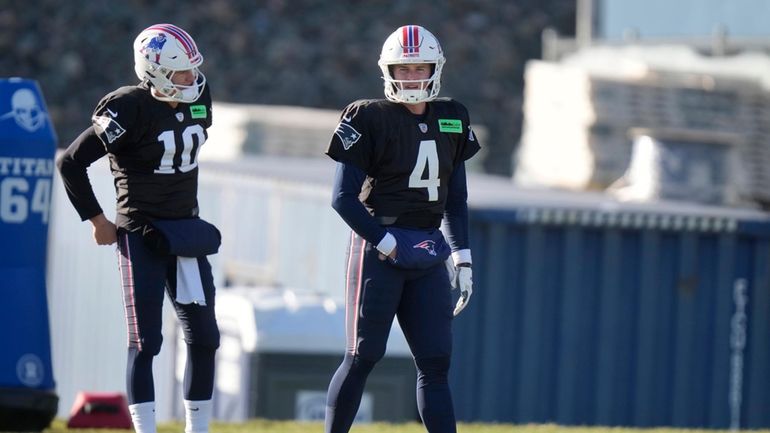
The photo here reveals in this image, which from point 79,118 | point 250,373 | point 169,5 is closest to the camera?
point 250,373

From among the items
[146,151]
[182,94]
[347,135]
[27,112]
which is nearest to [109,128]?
[146,151]

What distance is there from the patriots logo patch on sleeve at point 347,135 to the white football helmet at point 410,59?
196 millimetres

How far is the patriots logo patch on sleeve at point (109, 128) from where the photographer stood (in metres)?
6.21

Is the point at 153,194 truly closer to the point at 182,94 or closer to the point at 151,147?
the point at 151,147

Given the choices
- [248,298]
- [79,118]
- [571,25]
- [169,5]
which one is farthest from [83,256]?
[571,25]

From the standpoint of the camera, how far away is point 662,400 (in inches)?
454

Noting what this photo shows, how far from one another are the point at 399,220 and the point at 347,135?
39cm

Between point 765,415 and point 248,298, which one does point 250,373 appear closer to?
point 248,298

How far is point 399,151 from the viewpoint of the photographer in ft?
19.8

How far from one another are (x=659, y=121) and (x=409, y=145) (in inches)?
436

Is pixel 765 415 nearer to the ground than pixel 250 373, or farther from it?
nearer to the ground

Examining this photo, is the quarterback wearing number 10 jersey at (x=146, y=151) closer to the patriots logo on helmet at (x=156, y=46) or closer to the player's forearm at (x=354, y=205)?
the patriots logo on helmet at (x=156, y=46)

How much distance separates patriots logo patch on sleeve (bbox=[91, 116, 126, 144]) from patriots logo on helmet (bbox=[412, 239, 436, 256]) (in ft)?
3.99

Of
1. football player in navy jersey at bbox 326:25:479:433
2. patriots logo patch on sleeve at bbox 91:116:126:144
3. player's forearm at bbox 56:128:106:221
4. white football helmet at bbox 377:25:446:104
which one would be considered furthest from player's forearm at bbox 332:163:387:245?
player's forearm at bbox 56:128:106:221
